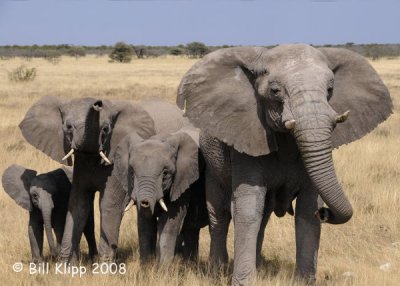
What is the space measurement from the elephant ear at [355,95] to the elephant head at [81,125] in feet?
7.30

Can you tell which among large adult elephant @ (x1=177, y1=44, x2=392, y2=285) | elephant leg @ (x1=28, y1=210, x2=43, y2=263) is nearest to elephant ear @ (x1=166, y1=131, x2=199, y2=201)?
large adult elephant @ (x1=177, y1=44, x2=392, y2=285)

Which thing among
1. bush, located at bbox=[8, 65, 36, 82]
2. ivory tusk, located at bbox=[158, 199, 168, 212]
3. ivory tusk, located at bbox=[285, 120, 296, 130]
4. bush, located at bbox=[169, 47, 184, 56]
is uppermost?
bush, located at bbox=[169, 47, 184, 56]

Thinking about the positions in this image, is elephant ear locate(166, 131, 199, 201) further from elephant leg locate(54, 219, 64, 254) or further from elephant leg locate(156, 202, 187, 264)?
elephant leg locate(54, 219, 64, 254)

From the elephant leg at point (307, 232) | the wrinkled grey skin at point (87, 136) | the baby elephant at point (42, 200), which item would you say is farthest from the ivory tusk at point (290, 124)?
the baby elephant at point (42, 200)

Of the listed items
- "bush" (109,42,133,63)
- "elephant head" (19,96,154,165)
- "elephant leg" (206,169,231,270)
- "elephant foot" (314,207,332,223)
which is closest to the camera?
"elephant foot" (314,207,332,223)

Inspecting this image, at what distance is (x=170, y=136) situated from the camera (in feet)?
21.2

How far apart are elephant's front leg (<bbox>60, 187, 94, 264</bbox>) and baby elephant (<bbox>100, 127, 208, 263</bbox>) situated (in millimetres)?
192

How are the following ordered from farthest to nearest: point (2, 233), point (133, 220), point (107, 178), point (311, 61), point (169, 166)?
point (133, 220) → point (2, 233) → point (107, 178) → point (169, 166) → point (311, 61)

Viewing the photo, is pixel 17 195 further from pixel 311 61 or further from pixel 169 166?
pixel 311 61

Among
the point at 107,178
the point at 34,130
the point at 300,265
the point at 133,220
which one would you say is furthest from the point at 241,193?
the point at 133,220

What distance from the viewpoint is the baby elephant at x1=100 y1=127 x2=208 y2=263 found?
5984 mm

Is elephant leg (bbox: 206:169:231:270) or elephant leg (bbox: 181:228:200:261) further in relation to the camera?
elephant leg (bbox: 181:228:200:261)

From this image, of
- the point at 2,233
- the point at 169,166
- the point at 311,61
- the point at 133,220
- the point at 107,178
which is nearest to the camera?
the point at 311,61

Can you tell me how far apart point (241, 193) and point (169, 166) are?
1.13 metres
